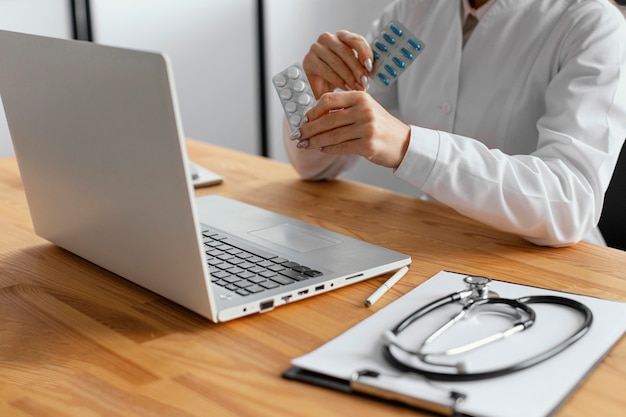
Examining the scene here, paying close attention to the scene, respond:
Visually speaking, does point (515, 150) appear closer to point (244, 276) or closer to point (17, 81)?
point (244, 276)

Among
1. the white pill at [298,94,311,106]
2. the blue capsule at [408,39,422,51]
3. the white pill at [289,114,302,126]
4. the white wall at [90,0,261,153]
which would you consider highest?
the blue capsule at [408,39,422,51]

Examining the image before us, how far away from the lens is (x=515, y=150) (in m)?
1.31

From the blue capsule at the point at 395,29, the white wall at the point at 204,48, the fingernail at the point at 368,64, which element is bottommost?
the white wall at the point at 204,48

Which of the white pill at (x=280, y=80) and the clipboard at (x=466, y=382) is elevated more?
the white pill at (x=280, y=80)

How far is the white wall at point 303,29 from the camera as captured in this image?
8.96ft

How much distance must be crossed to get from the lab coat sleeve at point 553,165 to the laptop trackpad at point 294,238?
0.44 feet

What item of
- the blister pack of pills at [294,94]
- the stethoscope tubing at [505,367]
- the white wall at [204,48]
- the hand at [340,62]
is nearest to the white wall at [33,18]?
the white wall at [204,48]

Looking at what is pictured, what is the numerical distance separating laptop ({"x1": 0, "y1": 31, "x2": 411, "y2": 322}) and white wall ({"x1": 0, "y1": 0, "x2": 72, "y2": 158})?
56.0 inches

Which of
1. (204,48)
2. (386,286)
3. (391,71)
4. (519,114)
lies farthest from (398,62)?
(204,48)

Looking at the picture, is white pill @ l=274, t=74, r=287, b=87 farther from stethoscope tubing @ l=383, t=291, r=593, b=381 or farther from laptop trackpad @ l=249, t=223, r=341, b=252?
stethoscope tubing @ l=383, t=291, r=593, b=381

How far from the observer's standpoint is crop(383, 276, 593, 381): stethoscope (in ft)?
2.21

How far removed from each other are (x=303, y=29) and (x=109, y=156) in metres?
2.23

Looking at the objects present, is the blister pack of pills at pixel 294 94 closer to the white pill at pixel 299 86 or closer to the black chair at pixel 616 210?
the white pill at pixel 299 86

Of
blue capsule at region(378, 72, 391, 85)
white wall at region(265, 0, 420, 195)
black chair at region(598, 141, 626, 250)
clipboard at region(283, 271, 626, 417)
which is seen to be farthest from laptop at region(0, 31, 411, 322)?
white wall at region(265, 0, 420, 195)
